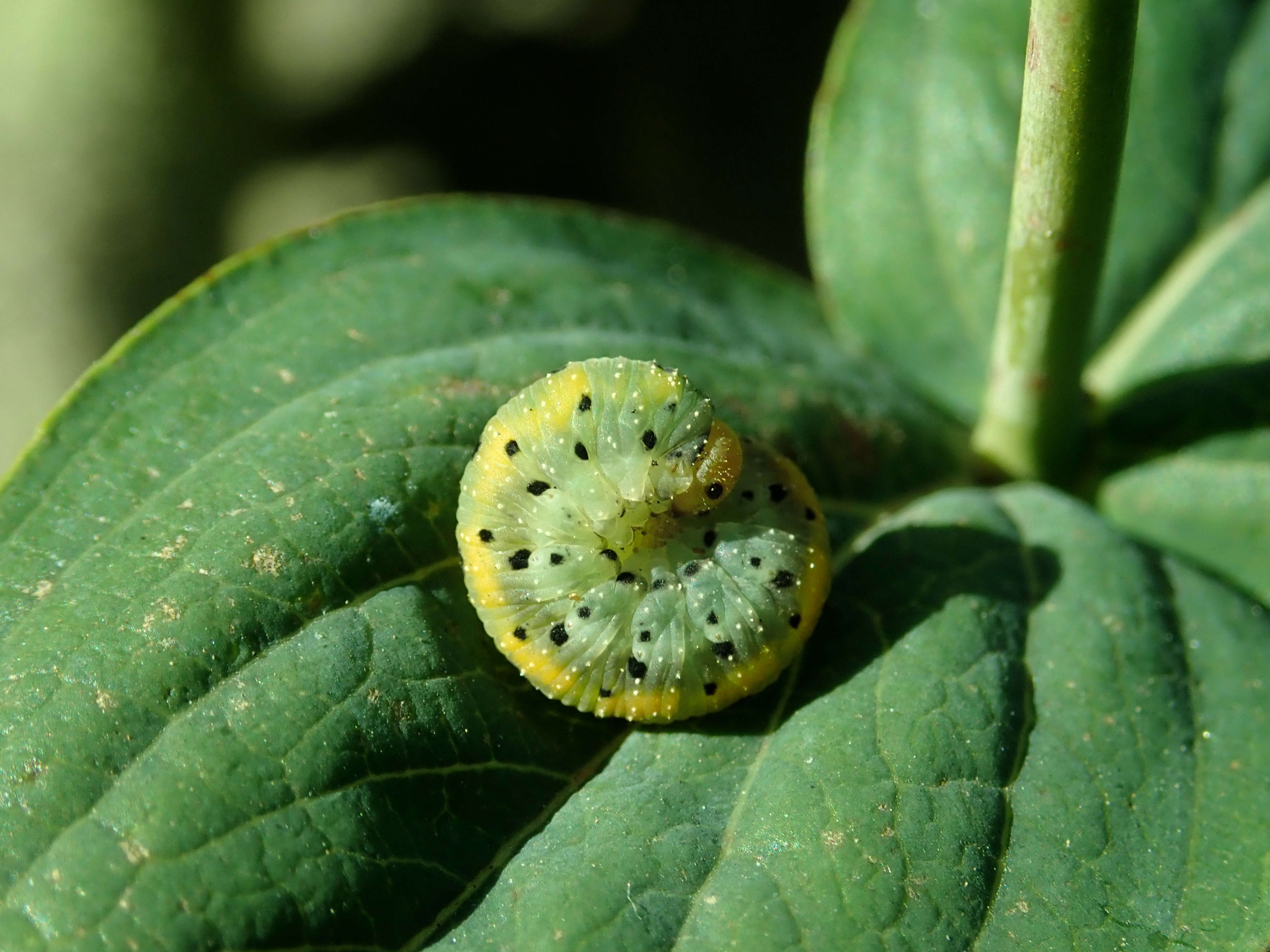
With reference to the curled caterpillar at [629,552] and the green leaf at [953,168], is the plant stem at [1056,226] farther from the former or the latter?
the curled caterpillar at [629,552]

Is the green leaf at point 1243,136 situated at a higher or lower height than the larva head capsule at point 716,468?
lower

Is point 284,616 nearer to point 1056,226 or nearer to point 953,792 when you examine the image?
point 953,792

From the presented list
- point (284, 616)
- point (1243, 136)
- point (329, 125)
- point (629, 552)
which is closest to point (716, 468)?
point (629, 552)

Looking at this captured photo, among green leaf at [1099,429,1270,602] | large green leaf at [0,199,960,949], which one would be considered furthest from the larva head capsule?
green leaf at [1099,429,1270,602]

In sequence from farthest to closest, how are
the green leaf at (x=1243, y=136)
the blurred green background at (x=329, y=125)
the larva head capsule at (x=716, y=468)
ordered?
the blurred green background at (x=329, y=125) → the green leaf at (x=1243, y=136) → the larva head capsule at (x=716, y=468)

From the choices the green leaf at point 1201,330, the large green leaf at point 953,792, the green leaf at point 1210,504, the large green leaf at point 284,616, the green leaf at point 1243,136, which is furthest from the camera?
the green leaf at point 1243,136

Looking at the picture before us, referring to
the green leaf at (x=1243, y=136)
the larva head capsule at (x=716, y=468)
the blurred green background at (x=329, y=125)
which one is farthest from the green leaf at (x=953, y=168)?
the blurred green background at (x=329, y=125)

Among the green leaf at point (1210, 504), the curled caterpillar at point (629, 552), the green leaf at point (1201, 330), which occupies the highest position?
the curled caterpillar at point (629, 552)

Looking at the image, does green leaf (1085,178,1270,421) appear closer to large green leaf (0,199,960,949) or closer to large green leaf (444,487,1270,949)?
large green leaf (444,487,1270,949)
